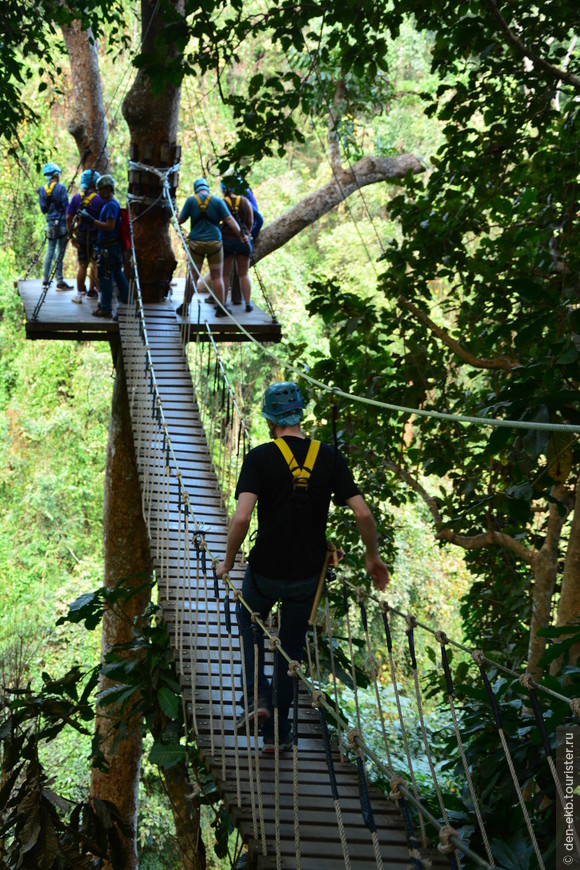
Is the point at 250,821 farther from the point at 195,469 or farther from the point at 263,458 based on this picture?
the point at 195,469

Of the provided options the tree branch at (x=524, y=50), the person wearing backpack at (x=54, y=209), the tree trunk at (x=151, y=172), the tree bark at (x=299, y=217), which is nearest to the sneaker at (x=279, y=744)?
the tree branch at (x=524, y=50)

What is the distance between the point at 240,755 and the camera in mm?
2330

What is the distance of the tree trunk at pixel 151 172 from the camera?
5450mm

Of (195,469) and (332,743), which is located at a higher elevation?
(195,469)

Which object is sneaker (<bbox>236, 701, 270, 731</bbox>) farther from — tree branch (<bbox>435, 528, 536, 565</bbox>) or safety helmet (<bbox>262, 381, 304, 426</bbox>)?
tree branch (<bbox>435, 528, 536, 565</bbox>)

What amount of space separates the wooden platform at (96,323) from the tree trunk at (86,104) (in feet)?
5.96

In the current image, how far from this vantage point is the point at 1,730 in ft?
8.68

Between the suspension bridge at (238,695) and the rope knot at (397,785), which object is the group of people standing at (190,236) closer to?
the suspension bridge at (238,695)

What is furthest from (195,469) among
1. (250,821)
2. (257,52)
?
(257,52)

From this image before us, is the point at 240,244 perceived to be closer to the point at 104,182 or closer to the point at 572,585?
the point at 104,182

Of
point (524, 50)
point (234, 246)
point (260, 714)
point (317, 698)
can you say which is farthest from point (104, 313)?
point (317, 698)

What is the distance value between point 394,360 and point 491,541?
3.59 feet

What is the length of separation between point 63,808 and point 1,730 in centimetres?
31

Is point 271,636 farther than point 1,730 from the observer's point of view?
No
